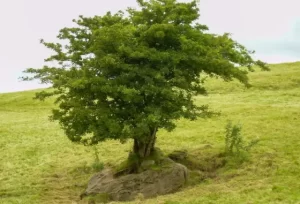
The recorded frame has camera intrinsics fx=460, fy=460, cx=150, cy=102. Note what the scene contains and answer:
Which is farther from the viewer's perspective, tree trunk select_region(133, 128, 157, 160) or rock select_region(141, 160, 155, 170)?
tree trunk select_region(133, 128, 157, 160)

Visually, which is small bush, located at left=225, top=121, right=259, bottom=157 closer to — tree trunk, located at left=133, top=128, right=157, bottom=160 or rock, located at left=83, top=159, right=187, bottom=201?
rock, located at left=83, top=159, right=187, bottom=201

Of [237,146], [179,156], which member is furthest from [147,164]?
[237,146]

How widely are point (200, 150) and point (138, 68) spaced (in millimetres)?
10556

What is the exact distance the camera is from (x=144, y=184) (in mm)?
25328

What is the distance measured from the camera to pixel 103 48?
25.4 m

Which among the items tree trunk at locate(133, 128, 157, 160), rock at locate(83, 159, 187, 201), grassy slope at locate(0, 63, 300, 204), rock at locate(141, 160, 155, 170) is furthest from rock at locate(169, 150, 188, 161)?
rock at locate(141, 160, 155, 170)

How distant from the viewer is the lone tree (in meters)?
24.4

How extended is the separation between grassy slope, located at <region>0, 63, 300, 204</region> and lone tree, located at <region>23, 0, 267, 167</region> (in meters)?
4.31

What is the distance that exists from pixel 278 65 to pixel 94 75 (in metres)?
64.4

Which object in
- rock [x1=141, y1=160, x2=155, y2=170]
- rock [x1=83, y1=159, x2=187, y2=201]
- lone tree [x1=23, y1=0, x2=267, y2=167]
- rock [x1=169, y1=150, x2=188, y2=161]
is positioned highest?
lone tree [x1=23, y1=0, x2=267, y2=167]

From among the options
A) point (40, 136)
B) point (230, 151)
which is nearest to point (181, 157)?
point (230, 151)

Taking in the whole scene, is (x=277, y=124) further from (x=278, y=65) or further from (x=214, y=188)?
(x=278, y=65)

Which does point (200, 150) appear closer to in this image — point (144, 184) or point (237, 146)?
point (237, 146)

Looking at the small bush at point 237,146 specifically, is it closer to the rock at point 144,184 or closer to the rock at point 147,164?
the rock at point 144,184
